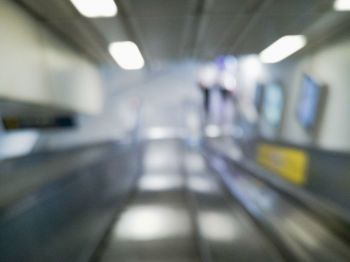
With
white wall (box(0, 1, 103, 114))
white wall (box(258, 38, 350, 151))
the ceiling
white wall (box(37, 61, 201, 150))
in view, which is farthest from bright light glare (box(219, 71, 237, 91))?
white wall (box(0, 1, 103, 114))

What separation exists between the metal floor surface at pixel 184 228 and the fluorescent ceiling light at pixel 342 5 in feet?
9.62

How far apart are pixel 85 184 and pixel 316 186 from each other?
11.8 feet

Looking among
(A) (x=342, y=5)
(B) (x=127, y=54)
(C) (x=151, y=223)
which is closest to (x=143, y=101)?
(B) (x=127, y=54)

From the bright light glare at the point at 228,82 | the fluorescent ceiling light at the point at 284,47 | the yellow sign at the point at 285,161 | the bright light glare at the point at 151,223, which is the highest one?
the bright light glare at the point at 228,82

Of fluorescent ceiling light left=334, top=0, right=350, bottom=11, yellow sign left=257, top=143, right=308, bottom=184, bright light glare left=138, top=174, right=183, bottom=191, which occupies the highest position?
fluorescent ceiling light left=334, top=0, right=350, bottom=11

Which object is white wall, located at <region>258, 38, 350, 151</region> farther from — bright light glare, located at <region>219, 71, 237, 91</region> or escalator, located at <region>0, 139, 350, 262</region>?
bright light glare, located at <region>219, 71, 237, 91</region>

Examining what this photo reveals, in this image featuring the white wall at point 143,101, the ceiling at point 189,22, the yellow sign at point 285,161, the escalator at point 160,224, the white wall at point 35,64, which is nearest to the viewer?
the escalator at point 160,224

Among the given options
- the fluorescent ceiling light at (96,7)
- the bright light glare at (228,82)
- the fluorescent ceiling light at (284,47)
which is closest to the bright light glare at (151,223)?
the fluorescent ceiling light at (96,7)

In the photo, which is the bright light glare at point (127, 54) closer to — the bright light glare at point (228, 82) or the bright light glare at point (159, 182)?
the bright light glare at point (159, 182)

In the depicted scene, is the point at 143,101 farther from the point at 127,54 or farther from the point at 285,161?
the point at 285,161

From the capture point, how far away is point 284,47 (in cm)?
325

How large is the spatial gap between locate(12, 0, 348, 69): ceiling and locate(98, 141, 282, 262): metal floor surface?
2745 millimetres

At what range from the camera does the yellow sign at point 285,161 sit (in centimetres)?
309

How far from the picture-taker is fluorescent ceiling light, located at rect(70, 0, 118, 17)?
1949mm
